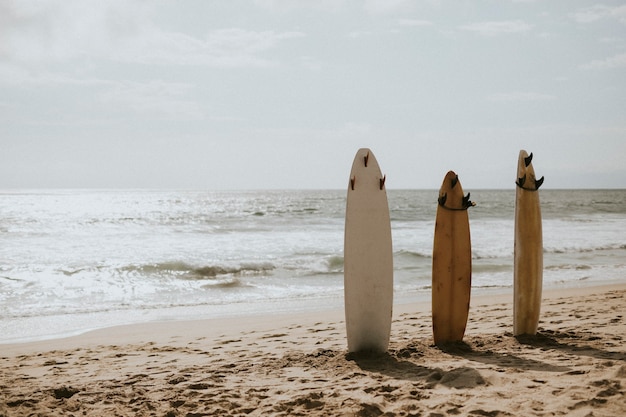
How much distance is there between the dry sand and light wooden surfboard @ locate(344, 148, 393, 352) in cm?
22

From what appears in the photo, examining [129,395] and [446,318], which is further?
[446,318]

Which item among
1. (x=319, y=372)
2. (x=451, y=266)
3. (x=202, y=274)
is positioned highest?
(x=451, y=266)

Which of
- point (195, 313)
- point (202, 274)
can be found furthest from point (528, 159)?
point (202, 274)

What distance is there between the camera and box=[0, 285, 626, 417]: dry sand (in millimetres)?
3158

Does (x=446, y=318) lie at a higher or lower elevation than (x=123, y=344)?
higher

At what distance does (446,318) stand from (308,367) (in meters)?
1.34

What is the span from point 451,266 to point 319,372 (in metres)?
1.56

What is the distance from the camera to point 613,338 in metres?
4.65

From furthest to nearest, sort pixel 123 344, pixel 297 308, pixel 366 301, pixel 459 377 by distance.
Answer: pixel 297 308, pixel 123 344, pixel 366 301, pixel 459 377

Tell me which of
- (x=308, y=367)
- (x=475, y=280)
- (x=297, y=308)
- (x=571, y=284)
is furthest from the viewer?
(x=475, y=280)

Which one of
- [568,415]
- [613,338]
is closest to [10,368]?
[568,415]

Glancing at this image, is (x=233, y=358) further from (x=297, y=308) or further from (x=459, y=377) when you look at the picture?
(x=297, y=308)

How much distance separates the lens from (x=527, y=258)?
4953mm

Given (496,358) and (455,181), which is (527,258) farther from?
(496,358)
